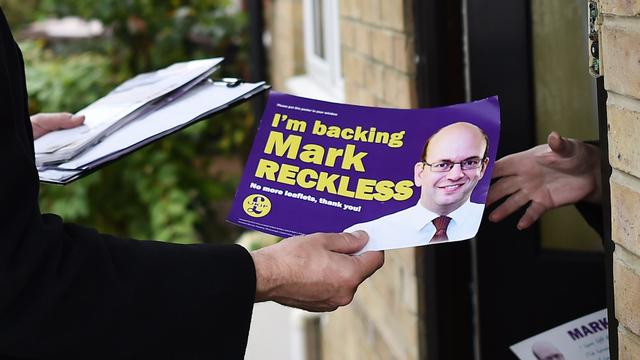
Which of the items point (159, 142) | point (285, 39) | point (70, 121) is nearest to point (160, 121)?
point (70, 121)

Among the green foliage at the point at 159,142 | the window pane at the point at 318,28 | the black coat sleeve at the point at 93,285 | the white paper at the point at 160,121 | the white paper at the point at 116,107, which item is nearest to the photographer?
the black coat sleeve at the point at 93,285

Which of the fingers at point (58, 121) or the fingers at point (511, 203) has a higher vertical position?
the fingers at point (58, 121)

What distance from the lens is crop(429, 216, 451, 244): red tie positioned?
1592 millimetres

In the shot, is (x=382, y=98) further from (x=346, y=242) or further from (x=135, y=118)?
(x=346, y=242)

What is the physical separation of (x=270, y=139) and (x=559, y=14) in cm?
103

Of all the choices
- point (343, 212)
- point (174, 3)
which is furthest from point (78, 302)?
point (174, 3)

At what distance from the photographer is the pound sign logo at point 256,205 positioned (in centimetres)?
174

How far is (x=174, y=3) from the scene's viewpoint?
6.73m

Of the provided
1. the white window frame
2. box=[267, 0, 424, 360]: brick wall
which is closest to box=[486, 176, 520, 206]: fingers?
box=[267, 0, 424, 360]: brick wall

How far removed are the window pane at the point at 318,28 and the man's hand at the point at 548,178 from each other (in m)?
2.93

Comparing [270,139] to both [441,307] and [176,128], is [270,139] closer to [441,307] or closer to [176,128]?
[176,128]

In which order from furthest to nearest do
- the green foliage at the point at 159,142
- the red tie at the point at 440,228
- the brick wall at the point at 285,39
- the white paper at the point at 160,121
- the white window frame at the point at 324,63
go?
1. the green foliage at the point at 159,142
2. the brick wall at the point at 285,39
3. the white window frame at the point at 324,63
4. the white paper at the point at 160,121
5. the red tie at the point at 440,228

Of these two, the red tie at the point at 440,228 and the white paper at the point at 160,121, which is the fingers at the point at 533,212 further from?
the white paper at the point at 160,121

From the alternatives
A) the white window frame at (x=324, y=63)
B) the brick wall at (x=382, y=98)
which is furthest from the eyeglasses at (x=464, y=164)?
the white window frame at (x=324, y=63)
